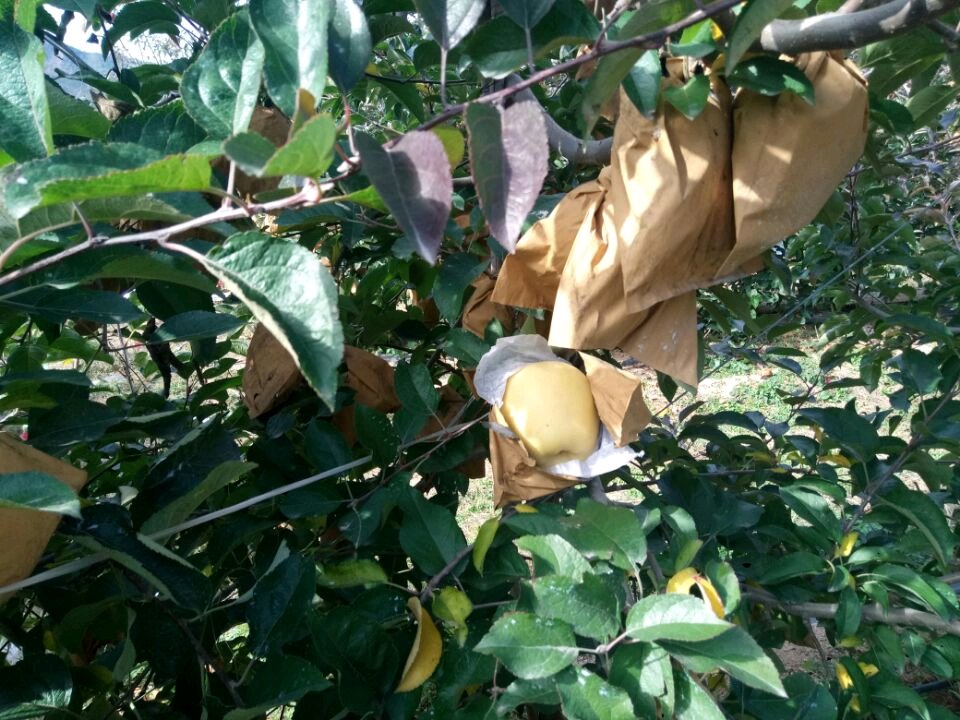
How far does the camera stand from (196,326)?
2.39 feet

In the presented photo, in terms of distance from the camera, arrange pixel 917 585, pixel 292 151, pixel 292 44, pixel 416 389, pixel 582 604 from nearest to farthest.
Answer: pixel 292 151, pixel 292 44, pixel 582 604, pixel 917 585, pixel 416 389

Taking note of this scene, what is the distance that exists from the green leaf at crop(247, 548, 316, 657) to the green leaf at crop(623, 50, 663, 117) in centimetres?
54

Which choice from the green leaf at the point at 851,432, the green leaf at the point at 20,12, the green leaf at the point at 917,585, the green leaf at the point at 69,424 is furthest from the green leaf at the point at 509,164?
the green leaf at the point at 851,432

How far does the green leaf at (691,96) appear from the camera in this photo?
55cm

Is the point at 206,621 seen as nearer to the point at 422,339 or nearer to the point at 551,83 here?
the point at 422,339

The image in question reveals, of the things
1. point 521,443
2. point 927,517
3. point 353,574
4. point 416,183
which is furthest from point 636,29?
point 927,517

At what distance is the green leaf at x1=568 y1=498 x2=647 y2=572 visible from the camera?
0.60 m

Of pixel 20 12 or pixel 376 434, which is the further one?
pixel 376 434

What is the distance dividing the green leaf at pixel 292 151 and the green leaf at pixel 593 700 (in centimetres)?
40

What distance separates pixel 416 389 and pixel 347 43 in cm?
44

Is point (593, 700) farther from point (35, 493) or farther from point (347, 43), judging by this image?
point (347, 43)

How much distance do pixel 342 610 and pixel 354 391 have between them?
34cm

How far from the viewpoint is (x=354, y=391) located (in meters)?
0.97

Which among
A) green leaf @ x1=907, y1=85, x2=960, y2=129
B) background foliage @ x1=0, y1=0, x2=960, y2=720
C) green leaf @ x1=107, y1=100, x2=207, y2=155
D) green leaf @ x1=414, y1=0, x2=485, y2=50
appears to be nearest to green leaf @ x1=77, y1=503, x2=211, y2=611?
background foliage @ x1=0, y1=0, x2=960, y2=720
